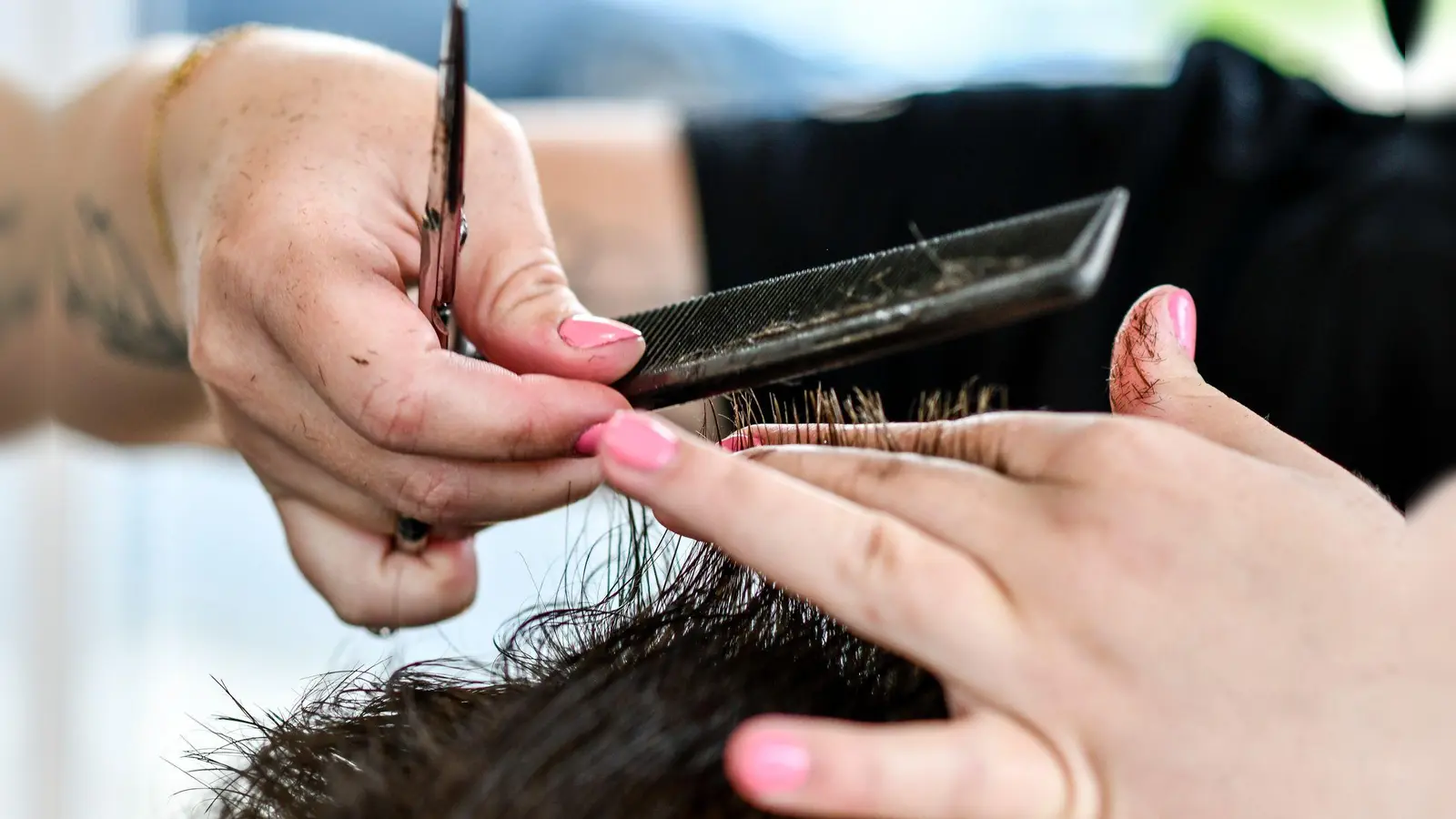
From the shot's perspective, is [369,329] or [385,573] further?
[385,573]

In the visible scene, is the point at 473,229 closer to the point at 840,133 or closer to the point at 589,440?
the point at 589,440

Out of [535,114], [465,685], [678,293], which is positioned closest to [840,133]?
[678,293]

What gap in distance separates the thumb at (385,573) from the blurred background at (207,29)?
0.94 meters

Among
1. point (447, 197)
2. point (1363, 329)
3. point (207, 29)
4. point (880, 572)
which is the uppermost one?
point (207, 29)

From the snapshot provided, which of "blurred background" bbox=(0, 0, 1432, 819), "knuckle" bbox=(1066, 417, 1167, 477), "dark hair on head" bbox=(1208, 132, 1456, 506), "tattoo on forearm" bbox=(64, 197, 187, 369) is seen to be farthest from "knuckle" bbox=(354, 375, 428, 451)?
"blurred background" bbox=(0, 0, 1432, 819)

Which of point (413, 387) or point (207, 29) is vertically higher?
point (207, 29)

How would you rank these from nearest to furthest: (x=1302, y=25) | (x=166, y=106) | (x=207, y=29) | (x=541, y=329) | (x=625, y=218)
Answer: (x=541, y=329) → (x=166, y=106) → (x=625, y=218) → (x=1302, y=25) → (x=207, y=29)

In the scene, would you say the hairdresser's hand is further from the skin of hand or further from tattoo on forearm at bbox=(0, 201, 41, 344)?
tattoo on forearm at bbox=(0, 201, 41, 344)

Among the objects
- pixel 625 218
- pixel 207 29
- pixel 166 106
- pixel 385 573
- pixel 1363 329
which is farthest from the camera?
pixel 207 29

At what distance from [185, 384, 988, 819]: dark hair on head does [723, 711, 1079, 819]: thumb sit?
0.04m

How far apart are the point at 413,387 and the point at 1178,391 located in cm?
40

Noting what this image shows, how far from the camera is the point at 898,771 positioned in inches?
15.6

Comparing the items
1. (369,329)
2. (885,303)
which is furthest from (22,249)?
(885,303)

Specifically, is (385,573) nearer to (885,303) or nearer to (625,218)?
(885,303)
